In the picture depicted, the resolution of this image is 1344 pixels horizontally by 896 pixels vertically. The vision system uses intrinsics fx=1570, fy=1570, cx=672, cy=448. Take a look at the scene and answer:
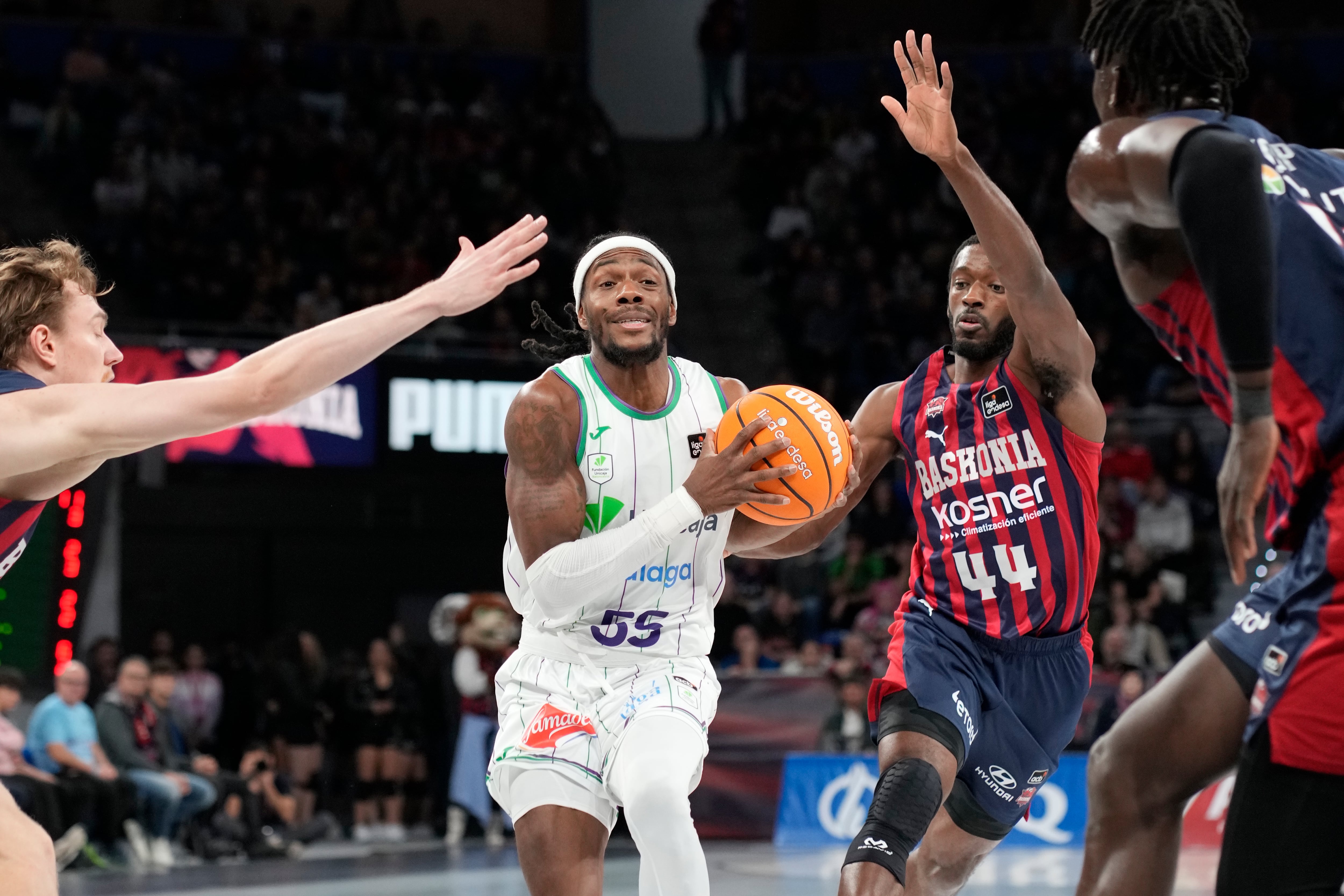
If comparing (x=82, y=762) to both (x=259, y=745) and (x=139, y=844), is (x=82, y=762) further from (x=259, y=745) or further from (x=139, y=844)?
(x=259, y=745)

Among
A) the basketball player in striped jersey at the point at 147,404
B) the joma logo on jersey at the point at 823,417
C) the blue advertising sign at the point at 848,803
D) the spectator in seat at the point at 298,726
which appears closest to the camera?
the basketball player in striped jersey at the point at 147,404

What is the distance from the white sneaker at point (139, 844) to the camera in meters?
11.5

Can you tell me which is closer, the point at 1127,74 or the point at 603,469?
the point at 1127,74

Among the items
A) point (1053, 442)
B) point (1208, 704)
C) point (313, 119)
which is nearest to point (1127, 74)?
point (1208, 704)

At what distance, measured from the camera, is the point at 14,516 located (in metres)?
3.88

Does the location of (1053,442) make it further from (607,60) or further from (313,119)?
(607,60)

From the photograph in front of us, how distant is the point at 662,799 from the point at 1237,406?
218 cm

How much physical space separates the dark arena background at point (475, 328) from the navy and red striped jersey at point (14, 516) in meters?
5.95

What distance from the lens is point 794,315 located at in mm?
20109

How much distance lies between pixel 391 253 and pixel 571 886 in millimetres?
15513

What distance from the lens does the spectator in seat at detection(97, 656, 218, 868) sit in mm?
11727

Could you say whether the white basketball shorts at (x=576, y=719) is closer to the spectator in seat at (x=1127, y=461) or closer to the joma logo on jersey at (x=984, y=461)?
the joma logo on jersey at (x=984, y=461)

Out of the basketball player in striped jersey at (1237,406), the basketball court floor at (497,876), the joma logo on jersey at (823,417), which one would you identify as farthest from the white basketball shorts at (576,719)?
the basketball court floor at (497,876)

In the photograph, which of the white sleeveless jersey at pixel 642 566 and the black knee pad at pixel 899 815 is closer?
the black knee pad at pixel 899 815
